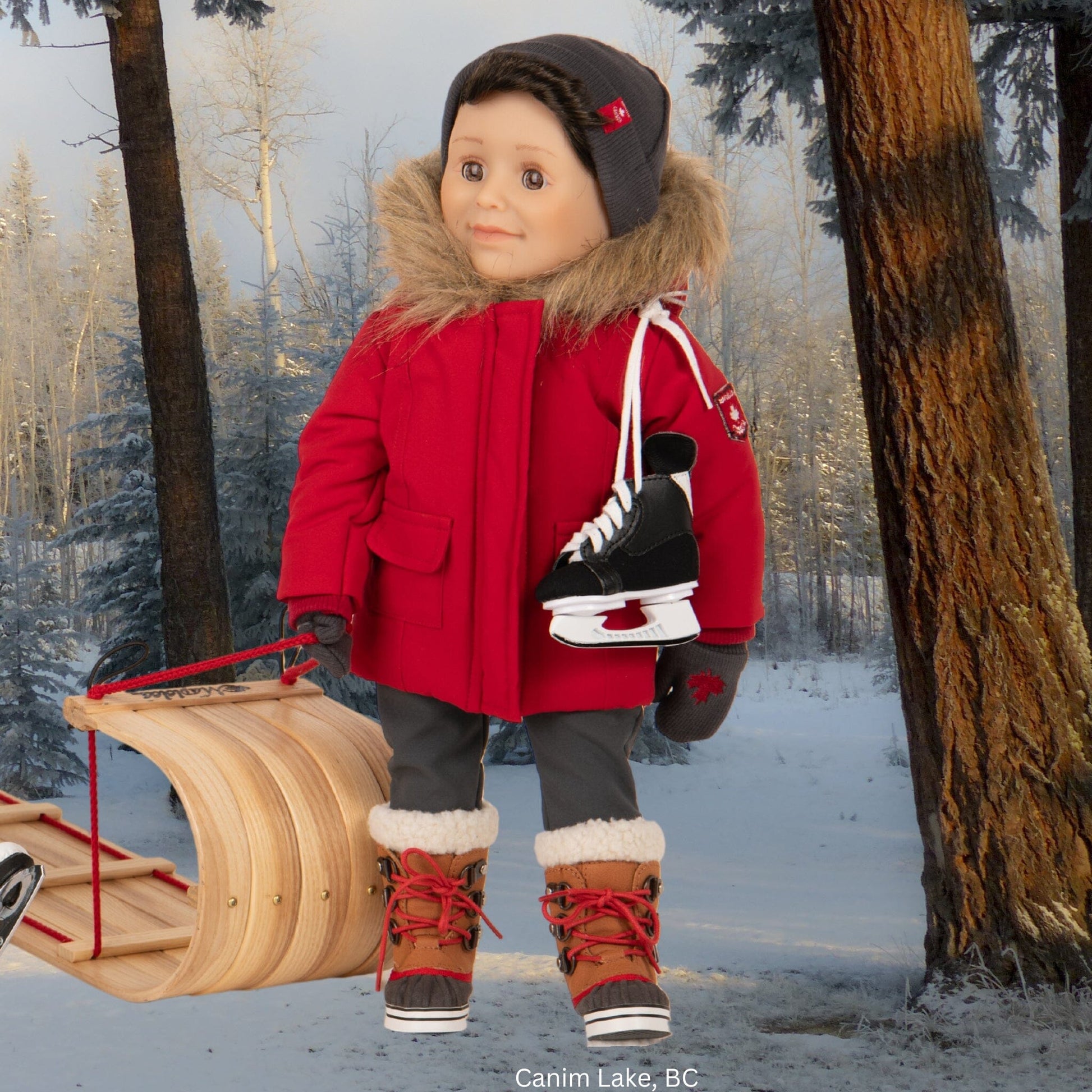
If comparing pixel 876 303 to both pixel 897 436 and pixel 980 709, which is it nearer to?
pixel 897 436

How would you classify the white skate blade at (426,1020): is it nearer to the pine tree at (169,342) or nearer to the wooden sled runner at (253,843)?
the wooden sled runner at (253,843)

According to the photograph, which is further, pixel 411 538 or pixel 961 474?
pixel 961 474

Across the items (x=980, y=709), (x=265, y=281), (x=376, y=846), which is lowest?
(x=980, y=709)

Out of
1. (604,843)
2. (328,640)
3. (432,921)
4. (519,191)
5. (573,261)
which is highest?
(519,191)

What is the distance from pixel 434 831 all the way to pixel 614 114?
4.08ft

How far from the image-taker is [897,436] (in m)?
3.70

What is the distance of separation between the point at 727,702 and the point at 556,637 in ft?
1.51

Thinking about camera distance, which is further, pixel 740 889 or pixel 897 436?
pixel 740 889

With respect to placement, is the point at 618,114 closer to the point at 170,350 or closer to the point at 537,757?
the point at 537,757

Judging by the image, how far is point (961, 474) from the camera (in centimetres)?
362

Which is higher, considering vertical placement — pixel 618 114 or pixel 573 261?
pixel 618 114

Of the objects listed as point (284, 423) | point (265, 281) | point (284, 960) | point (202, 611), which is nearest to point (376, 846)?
point (284, 960)

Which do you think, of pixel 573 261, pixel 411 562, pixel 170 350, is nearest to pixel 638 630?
pixel 411 562

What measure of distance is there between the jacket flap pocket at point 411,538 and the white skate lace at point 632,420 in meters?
0.21
